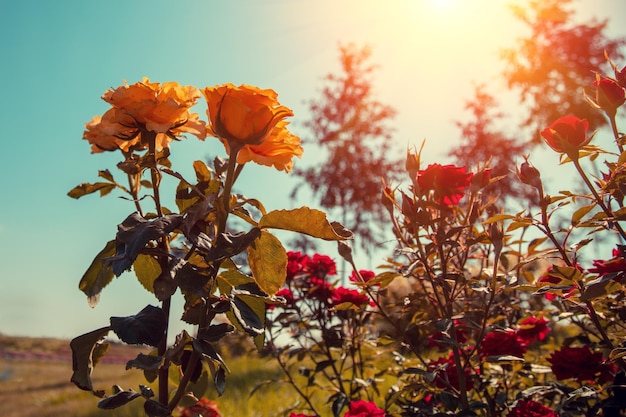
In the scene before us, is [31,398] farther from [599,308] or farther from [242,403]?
[599,308]

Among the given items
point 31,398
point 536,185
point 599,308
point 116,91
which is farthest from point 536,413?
point 31,398

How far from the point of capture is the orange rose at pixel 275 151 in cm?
110

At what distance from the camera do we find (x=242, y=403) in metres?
3.70

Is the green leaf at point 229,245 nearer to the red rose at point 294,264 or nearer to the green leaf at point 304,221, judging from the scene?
the green leaf at point 304,221

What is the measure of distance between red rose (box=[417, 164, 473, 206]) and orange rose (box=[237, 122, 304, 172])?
17.1 inches

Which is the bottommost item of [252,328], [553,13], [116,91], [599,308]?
[252,328]

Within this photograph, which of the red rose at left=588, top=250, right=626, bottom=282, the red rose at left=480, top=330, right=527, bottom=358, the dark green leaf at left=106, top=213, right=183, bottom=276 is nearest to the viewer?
the dark green leaf at left=106, top=213, right=183, bottom=276

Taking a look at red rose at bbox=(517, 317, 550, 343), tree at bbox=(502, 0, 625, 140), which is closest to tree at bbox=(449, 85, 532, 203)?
tree at bbox=(502, 0, 625, 140)

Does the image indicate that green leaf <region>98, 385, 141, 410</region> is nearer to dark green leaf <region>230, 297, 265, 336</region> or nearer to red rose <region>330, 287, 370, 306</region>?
dark green leaf <region>230, 297, 265, 336</region>

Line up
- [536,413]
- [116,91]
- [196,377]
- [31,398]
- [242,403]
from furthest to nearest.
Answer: [31,398]
[242,403]
[536,413]
[196,377]
[116,91]

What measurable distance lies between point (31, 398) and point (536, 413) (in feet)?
17.1

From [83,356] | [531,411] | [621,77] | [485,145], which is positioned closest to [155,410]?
[83,356]

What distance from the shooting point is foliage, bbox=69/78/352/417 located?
3.15ft

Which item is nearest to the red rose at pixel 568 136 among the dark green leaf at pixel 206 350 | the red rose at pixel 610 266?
the red rose at pixel 610 266
